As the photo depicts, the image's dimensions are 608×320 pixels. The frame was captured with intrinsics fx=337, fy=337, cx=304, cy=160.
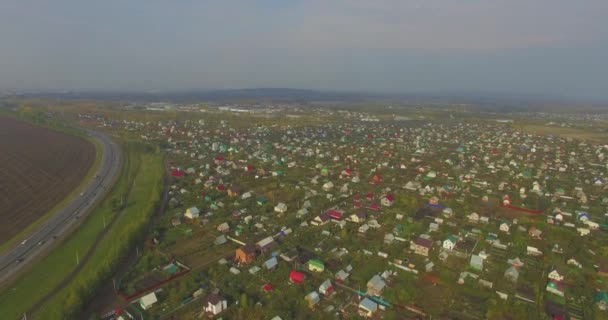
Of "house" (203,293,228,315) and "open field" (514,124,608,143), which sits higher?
"open field" (514,124,608,143)

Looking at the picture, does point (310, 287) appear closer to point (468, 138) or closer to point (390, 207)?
point (390, 207)

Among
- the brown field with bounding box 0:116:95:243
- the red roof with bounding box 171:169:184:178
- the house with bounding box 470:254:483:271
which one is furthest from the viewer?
the red roof with bounding box 171:169:184:178

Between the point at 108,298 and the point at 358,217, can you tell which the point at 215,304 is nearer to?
the point at 108,298

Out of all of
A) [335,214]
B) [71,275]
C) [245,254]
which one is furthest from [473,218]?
[71,275]

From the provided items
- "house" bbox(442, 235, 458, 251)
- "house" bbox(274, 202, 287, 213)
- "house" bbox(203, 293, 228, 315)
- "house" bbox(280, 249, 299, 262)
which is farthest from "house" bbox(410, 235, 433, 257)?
"house" bbox(203, 293, 228, 315)

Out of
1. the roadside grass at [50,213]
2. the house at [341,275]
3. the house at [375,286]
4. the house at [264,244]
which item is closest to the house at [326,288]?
the house at [341,275]

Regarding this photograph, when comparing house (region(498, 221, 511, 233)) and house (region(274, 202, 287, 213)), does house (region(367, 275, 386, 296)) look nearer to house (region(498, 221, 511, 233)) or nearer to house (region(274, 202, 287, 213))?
house (region(274, 202, 287, 213))
